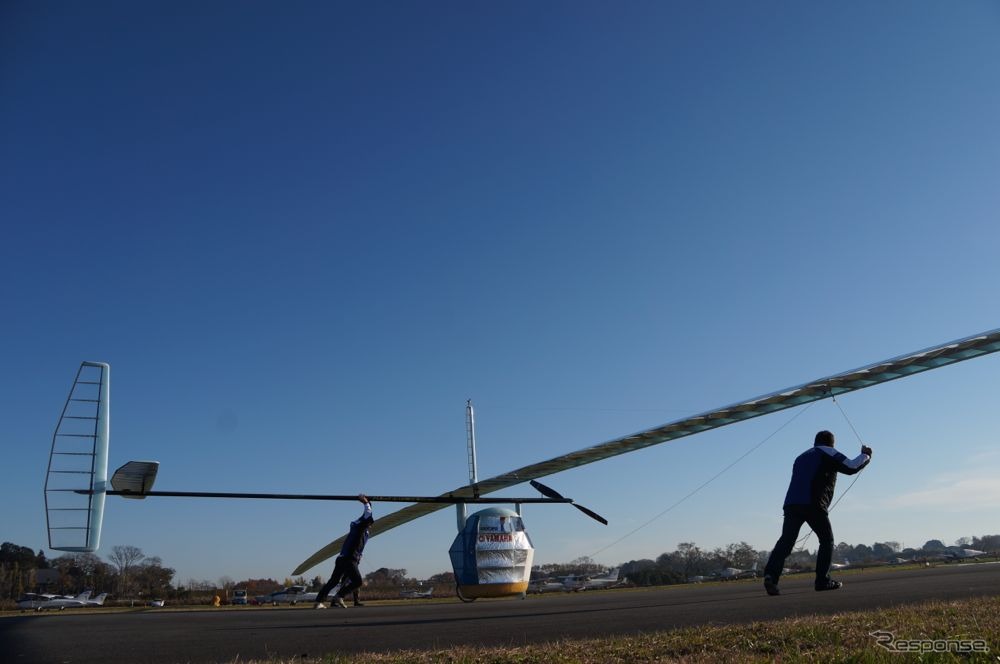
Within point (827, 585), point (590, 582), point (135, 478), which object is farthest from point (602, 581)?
point (827, 585)

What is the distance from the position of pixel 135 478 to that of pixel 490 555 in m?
10.9

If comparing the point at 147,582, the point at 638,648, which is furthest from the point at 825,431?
the point at 147,582

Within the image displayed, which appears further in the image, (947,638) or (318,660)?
(318,660)

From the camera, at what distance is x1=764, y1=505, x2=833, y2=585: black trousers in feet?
26.8

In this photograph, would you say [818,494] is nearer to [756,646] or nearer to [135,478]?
[756,646]

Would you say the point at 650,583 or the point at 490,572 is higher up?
the point at 490,572

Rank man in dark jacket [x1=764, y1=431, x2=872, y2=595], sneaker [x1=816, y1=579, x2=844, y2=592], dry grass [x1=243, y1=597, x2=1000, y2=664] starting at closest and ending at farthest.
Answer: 1. dry grass [x1=243, y1=597, x2=1000, y2=664]
2. man in dark jacket [x1=764, y1=431, x2=872, y2=595]
3. sneaker [x1=816, y1=579, x2=844, y2=592]

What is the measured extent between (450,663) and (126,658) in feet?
11.9

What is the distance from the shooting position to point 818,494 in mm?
8203

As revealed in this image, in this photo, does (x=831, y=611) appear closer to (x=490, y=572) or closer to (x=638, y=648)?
Answer: (x=638, y=648)

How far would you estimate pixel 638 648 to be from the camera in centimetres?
602

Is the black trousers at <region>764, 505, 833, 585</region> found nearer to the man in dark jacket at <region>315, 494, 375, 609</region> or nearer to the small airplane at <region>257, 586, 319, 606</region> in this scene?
the man in dark jacket at <region>315, 494, 375, 609</region>

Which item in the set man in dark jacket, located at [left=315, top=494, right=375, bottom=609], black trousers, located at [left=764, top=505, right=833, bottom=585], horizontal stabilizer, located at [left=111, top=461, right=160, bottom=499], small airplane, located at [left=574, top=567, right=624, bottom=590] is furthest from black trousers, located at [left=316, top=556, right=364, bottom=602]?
small airplane, located at [left=574, top=567, right=624, bottom=590]

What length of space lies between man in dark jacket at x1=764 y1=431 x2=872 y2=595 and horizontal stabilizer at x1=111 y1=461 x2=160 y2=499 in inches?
447
